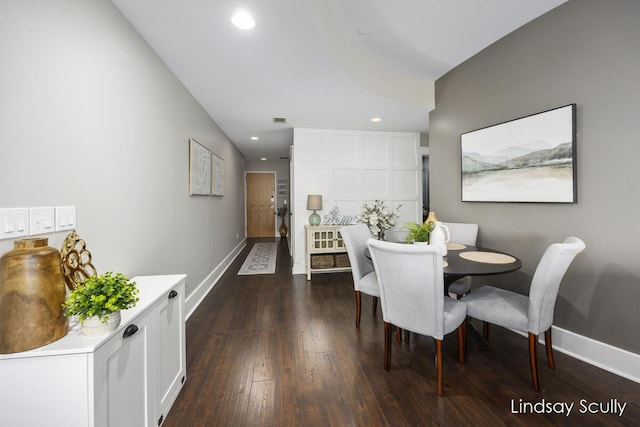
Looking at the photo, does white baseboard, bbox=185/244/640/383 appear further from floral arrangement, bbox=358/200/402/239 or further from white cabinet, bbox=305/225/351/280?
white cabinet, bbox=305/225/351/280

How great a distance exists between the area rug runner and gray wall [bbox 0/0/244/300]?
1880 mm

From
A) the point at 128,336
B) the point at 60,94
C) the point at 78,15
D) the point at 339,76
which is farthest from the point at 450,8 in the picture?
the point at 128,336

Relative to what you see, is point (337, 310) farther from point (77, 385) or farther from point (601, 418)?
point (77, 385)

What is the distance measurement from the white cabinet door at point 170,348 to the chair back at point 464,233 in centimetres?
264

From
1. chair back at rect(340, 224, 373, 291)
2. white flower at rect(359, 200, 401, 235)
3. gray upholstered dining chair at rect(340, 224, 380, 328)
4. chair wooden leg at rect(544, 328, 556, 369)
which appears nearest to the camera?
chair wooden leg at rect(544, 328, 556, 369)

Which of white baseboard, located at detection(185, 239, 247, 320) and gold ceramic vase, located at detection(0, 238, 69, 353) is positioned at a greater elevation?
gold ceramic vase, located at detection(0, 238, 69, 353)

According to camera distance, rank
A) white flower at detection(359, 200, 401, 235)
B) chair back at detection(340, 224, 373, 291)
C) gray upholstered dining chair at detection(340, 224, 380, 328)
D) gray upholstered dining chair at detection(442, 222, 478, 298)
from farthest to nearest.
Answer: white flower at detection(359, 200, 401, 235)
gray upholstered dining chair at detection(442, 222, 478, 298)
chair back at detection(340, 224, 373, 291)
gray upholstered dining chair at detection(340, 224, 380, 328)

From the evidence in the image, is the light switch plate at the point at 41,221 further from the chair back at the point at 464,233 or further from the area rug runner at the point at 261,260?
the area rug runner at the point at 261,260

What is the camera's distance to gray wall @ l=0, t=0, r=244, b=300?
104 cm

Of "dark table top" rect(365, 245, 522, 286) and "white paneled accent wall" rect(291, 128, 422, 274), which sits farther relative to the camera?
"white paneled accent wall" rect(291, 128, 422, 274)

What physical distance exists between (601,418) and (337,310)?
6.51 ft

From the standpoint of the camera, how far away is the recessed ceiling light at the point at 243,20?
1.73 metres

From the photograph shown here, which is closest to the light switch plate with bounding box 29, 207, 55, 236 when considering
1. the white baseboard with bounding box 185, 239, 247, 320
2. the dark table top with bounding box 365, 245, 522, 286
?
the white baseboard with bounding box 185, 239, 247, 320

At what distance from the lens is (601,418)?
1.44m
